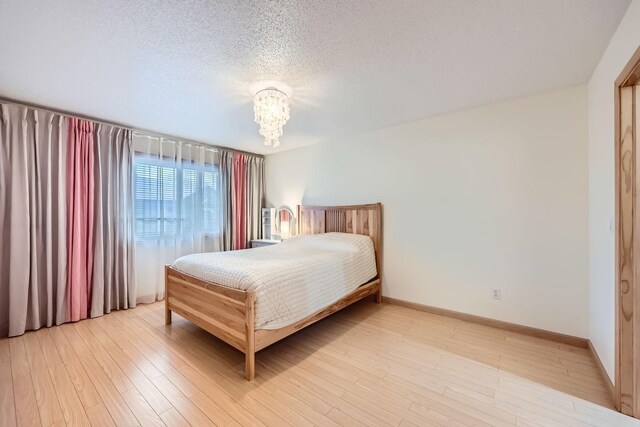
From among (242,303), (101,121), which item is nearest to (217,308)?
(242,303)

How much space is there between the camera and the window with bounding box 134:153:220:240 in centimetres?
345

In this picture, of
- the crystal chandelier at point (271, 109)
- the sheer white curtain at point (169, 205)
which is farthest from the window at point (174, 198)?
the crystal chandelier at point (271, 109)

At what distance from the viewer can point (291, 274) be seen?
219 centimetres

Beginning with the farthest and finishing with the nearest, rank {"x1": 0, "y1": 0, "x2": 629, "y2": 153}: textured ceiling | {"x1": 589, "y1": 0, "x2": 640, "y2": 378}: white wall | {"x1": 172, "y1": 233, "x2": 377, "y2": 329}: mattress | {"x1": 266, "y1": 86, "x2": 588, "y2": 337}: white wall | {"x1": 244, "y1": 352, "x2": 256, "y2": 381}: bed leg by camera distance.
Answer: {"x1": 266, "y1": 86, "x2": 588, "y2": 337}: white wall → {"x1": 172, "y1": 233, "x2": 377, "y2": 329}: mattress → {"x1": 244, "y1": 352, "x2": 256, "y2": 381}: bed leg → {"x1": 589, "y1": 0, "x2": 640, "y2": 378}: white wall → {"x1": 0, "y1": 0, "x2": 629, "y2": 153}: textured ceiling

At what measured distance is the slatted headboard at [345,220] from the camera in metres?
3.45

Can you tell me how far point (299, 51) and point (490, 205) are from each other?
239cm

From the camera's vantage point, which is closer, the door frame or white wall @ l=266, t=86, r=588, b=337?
the door frame

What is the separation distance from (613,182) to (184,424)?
3072 mm

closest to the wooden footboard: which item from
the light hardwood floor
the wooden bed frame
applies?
the wooden bed frame

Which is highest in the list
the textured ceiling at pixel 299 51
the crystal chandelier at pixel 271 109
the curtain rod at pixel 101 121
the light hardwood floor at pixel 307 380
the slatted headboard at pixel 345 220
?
the textured ceiling at pixel 299 51

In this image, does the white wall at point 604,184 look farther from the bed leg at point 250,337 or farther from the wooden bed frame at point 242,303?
the bed leg at point 250,337

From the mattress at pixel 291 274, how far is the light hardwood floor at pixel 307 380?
0.41m

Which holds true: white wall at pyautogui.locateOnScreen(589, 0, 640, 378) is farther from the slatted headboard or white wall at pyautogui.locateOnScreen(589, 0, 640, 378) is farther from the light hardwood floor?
the slatted headboard

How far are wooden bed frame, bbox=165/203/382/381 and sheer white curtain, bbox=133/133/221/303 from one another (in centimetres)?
103
